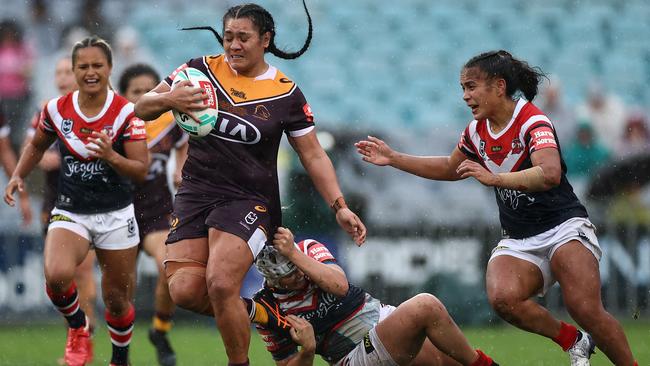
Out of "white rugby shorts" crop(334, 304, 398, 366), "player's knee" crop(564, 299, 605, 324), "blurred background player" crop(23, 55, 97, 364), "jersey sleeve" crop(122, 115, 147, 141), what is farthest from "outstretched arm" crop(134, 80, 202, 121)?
"blurred background player" crop(23, 55, 97, 364)

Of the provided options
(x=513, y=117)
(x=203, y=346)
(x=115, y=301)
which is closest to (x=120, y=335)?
(x=115, y=301)

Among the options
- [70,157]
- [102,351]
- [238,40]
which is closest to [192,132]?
[238,40]

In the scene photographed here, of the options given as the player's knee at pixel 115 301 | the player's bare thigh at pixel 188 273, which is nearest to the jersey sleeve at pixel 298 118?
the player's bare thigh at pixel 188 273

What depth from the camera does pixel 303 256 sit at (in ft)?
18.6

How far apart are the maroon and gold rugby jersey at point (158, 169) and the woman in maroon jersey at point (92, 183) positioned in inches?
59.5

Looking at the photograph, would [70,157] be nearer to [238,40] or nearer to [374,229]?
[238,40]

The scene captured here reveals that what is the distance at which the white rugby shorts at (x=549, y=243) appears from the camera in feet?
20.7

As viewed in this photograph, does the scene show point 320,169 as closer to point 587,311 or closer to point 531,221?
point 531,221

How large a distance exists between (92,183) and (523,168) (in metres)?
2.83

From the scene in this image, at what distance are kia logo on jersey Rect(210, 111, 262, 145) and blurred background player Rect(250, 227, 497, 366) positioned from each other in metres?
0.60

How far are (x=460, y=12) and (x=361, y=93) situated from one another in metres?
1.95

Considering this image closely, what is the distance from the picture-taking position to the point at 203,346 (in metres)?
9.52

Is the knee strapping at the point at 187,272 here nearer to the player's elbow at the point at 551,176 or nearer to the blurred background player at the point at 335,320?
the blurred background player at the point at 335,320

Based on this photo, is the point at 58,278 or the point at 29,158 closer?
the point at 58,278
